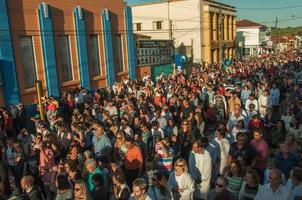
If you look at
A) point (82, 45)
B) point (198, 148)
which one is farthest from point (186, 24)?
point (198, 148)

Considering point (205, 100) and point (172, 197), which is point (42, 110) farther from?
point (172, 197)

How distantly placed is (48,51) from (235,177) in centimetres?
1348

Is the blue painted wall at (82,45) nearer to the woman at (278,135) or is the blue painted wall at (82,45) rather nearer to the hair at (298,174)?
the woman at (278,135)

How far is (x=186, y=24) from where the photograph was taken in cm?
3950

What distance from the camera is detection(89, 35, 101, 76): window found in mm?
20953

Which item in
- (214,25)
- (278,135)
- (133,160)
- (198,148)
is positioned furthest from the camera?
(214,25)

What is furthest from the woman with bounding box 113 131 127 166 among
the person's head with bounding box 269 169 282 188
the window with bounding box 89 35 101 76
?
the window with bounding box 89 35 101 76

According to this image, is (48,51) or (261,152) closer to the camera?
(261,152)

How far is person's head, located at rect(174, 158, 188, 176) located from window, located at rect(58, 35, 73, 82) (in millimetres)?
13736

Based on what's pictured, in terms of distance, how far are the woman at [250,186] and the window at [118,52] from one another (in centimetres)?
1812

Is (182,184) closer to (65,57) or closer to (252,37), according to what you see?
(65,57)

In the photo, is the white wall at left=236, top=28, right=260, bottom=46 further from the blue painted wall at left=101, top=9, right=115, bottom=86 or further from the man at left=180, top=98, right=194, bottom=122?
the man at left=180, top=98, right=194, bottom=122

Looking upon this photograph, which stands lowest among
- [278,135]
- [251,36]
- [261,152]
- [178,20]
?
[278,135]

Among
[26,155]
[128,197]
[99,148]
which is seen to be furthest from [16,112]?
[128,197]
